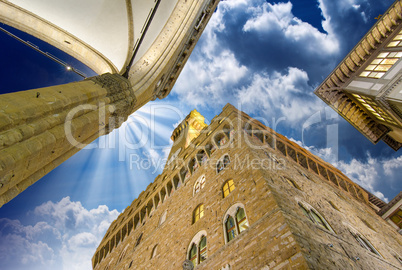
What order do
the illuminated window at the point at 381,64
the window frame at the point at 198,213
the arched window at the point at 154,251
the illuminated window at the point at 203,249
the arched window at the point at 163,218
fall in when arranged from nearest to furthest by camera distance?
the illuminated window at the point at 203,249, the window frame at the point at 198,213, the arched window at the point at 154,251, the arched window at the point at 163,218, the illuminated window at the point at 381,64

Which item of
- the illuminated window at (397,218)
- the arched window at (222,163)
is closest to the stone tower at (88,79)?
the arched window at (222,163)

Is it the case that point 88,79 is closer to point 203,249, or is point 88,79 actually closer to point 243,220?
point 243,220

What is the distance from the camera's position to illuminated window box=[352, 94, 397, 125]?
13.7 m

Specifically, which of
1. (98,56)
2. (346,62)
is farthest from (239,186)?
(346,62)

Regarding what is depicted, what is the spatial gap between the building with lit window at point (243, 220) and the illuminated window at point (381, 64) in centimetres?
677

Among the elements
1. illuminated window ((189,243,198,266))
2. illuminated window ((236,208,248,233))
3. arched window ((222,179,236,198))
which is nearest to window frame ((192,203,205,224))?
illuminated window ((189,243,198,266))

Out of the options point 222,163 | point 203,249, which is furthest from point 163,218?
point 203,249

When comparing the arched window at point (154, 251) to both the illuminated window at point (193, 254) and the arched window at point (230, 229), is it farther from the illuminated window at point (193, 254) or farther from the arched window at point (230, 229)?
the arched window at point (230, 229)

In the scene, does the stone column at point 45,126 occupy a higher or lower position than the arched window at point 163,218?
lower

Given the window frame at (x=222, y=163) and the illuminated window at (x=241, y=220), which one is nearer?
the illuminated window at (x=241, y=220)

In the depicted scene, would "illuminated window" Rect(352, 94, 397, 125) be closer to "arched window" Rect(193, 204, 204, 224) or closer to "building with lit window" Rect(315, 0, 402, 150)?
"building with lit window" Rect(315, 0, 402, 150)

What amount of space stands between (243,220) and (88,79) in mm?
6270

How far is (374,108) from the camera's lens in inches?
565

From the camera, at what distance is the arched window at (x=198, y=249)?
23.1ft
